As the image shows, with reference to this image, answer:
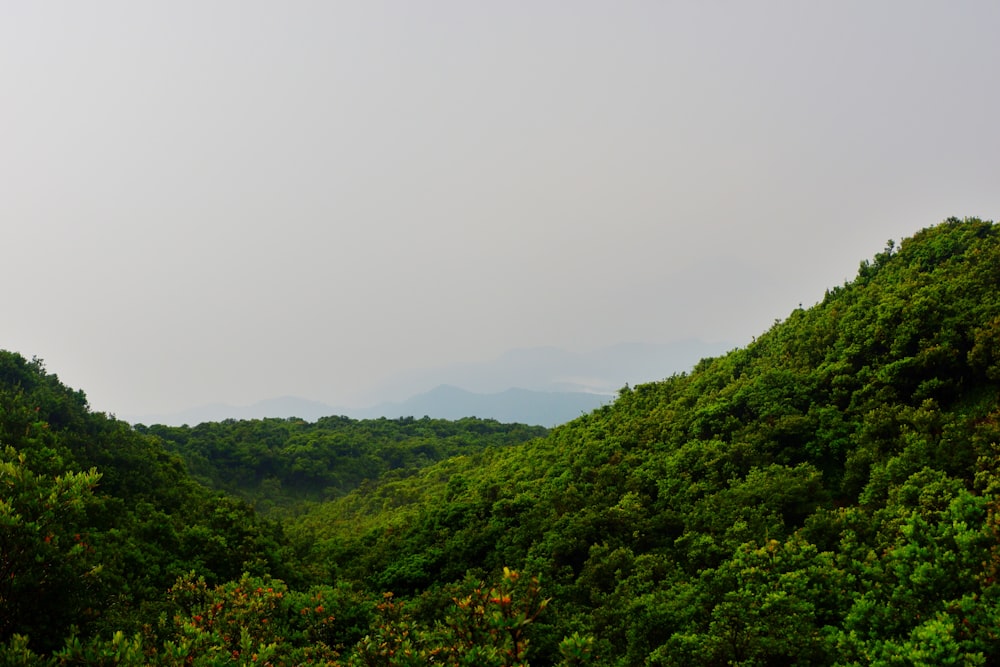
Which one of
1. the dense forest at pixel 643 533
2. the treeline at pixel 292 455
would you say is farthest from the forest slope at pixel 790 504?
the treeline at pixel 292 455

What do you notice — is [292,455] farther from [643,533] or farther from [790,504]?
[790,504]

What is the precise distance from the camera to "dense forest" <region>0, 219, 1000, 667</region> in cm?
803

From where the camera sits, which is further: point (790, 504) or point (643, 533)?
point (643, 533)

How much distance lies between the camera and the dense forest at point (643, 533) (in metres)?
8.03

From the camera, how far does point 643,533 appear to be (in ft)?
62.6

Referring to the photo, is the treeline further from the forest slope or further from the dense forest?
the forest slope

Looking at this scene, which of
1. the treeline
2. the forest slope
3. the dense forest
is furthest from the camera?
the treeline

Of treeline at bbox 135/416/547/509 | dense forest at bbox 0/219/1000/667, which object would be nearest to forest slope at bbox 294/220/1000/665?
dense forest at bbox 0/219/1000/667

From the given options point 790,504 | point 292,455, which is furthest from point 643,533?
point 292,455

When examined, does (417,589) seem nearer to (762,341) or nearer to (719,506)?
(719,506)

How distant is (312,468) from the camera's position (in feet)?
190

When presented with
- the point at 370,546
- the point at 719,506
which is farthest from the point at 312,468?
the point at 719,506

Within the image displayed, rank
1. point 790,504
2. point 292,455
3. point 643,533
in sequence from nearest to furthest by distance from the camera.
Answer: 1. point 790,504
2. point 643,533
3. point 292,455

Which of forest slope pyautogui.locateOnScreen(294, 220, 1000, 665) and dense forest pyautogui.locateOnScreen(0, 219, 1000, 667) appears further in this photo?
forest slope pyautogui.locateOnScreen(294, 220, 1000, 665)
